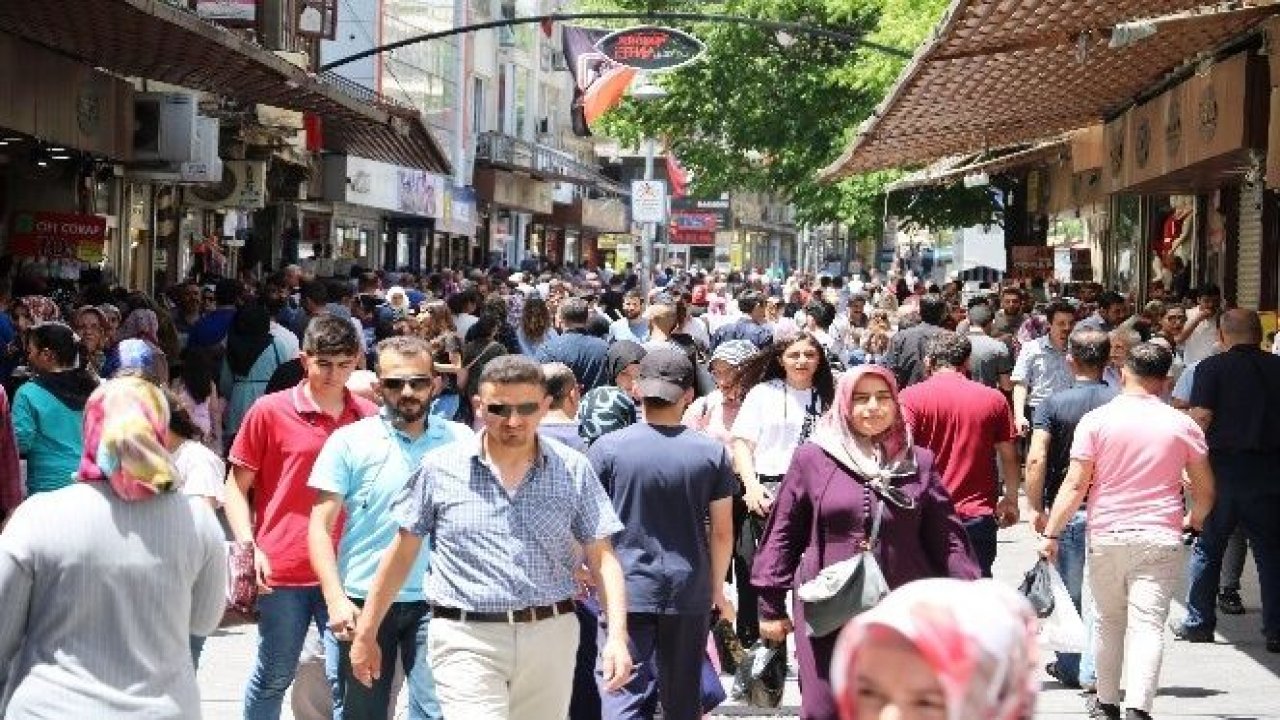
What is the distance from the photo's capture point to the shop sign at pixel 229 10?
2708cm

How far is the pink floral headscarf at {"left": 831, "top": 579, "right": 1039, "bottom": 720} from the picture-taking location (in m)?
3.68

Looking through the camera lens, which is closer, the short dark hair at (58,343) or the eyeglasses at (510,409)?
the eyeglasses at (510,409)

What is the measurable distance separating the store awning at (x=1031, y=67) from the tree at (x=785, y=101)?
12492 mm

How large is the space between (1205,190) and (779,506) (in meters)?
16.9

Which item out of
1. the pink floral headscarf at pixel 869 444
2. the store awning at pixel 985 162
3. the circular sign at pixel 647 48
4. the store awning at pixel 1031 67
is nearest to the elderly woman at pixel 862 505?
the pink floral headscarf at pixel 869 444

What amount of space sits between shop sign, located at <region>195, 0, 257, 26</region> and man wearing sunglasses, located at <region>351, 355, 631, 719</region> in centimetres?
2044

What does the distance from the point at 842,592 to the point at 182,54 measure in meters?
11.5

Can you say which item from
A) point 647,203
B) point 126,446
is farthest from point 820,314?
point 126,446

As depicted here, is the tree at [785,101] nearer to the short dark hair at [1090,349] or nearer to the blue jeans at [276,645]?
the short dark hair at [1090,349]

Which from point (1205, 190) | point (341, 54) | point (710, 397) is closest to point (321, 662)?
point (710, 397)

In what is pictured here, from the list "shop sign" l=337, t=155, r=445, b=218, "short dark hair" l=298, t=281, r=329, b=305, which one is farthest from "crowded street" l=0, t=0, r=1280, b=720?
"shop sign" l=337, t=155, r=445, b=218

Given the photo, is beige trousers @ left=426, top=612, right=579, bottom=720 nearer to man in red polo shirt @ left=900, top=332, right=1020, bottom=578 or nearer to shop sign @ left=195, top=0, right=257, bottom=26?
man in red polo shirt @ left=900, top=332, right=1020, bottom=578

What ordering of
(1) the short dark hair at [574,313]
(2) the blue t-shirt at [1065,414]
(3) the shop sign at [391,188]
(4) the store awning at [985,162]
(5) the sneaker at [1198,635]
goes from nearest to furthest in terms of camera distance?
(2) the blue t-shirt at [1065,414], (5) the sneaker at [1198,635], (1) the short dark hair at [574,313], (4) the store awning at [985,162], (3) the shop sign at [391,188]

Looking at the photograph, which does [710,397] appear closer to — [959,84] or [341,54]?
[959,84]
